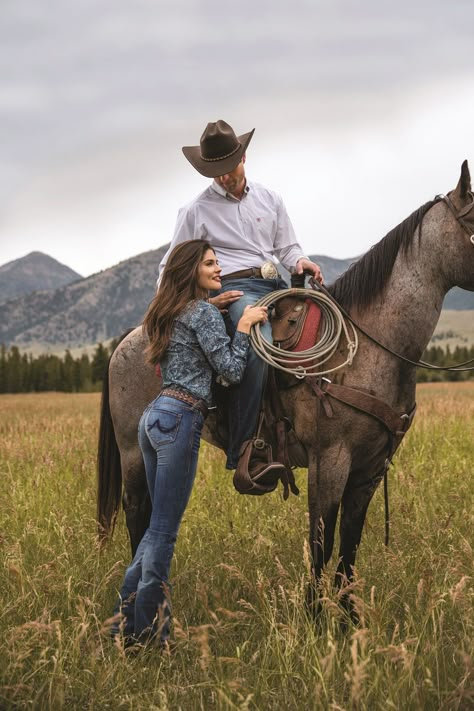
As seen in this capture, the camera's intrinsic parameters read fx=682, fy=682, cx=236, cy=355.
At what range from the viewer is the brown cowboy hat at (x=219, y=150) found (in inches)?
192

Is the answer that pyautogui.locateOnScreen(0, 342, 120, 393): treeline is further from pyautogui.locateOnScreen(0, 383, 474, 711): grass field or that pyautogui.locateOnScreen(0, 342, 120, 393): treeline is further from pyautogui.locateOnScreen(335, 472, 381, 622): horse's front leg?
pyautogui.locateOnScreen(335, 472, 381, 622): horse's front leg

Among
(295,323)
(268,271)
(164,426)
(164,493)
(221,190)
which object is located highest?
(221,190)

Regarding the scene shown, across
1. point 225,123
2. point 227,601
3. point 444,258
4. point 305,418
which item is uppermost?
point 225,123

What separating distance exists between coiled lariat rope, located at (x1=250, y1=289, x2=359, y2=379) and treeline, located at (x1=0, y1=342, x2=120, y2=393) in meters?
69.6

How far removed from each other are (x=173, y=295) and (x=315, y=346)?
3.33ft

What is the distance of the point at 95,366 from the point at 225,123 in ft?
238

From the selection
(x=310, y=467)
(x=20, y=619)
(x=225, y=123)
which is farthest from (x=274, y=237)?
(x=20, y=619)

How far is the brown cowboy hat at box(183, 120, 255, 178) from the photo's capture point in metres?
4.88

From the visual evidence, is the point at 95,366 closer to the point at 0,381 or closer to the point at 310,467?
the point at 0,381

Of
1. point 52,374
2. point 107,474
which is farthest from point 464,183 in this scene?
point 52,374

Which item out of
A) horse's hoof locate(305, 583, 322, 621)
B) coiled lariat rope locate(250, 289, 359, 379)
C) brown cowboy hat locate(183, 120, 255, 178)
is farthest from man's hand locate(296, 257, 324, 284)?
horse's hoof locate(305, 583, 322, 621)

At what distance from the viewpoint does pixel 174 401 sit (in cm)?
405

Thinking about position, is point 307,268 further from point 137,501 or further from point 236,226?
point 137,501

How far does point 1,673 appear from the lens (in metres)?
3.36
